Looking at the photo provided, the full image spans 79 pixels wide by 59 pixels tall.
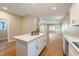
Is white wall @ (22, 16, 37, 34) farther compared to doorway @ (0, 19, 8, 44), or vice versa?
white wall @ (22, 16, 37, 34)

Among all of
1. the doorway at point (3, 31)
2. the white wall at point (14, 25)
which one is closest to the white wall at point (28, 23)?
the white wall at point (14, 25)

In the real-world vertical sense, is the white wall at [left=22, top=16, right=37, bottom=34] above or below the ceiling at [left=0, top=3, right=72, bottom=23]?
below

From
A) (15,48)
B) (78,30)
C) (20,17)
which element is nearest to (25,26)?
(20,17)

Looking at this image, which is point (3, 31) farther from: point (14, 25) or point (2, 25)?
point (14, 25)

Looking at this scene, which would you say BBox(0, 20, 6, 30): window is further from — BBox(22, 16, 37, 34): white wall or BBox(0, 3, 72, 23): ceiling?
BBox(22, 16, 37, 34): white wall

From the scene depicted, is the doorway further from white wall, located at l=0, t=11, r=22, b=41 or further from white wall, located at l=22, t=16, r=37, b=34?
white wall, located at l=22, t=16, r=37, b=34

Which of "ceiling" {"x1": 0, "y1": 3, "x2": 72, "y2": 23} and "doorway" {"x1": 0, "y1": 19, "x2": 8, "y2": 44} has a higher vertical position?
"ceiling" {"x1": 0, "y1": 3, "x2": 72, "y2": 23}

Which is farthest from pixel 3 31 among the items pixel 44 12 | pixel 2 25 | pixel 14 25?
pixel 44 12

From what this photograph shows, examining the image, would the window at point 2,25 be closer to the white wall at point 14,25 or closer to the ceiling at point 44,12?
the white wall at point 14,25

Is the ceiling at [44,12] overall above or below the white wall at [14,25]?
above

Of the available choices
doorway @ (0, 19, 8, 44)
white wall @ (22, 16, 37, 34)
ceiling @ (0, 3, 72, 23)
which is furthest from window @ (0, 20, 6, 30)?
white wall @ (22, 16, 37, 34)

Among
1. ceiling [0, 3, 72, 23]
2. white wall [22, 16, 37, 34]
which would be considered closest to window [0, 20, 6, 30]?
ceiling [0, 3, 72, 23]

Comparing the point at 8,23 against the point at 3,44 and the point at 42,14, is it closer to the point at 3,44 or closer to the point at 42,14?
the point at 3,44

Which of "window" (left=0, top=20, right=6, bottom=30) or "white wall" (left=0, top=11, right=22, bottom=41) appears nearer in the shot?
"window" (left=0, top=20, right=6, bottom=30)
